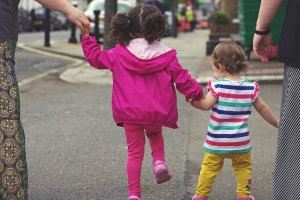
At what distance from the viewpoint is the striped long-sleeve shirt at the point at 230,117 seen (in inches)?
158

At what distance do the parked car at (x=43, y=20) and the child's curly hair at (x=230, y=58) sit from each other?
1286 inches

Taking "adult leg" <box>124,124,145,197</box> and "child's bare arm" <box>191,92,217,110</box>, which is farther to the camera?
"adult leg" <box>124,124,145,197</box>

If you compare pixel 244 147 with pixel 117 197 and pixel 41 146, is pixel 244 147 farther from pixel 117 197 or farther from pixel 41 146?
pixel 41 146

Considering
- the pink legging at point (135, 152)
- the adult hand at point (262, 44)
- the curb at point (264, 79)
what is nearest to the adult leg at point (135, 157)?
the pink legging at point (135, 152)

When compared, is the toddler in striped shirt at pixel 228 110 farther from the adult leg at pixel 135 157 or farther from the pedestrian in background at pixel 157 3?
the pedestrian in background at pixel 157 3

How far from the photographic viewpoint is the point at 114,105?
415 cm

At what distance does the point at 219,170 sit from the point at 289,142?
0.87 meters

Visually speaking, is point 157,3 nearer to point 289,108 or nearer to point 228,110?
point 228,110

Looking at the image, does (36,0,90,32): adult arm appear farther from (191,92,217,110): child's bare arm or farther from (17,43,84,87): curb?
(17,43,84,87): curb

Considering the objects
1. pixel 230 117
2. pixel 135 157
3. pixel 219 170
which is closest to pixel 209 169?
→ pixel 219 170

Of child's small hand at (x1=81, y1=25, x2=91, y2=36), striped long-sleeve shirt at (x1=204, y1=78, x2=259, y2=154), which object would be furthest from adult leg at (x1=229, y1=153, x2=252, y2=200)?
child's small hand at (x1=81, y1=25, x2=91, y2=36)

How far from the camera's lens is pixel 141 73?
4051 millimetres

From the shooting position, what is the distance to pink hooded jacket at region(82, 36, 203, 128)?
13.2ft

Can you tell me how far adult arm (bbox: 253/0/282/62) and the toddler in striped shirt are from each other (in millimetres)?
330
